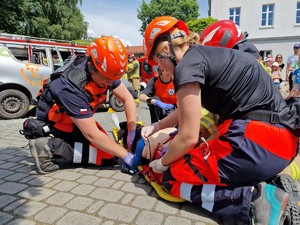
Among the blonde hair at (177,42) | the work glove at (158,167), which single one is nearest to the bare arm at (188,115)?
the work glove at (158,167)

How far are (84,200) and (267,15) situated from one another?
2445 cm

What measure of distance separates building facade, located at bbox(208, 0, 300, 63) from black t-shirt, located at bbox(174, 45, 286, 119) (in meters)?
22.0

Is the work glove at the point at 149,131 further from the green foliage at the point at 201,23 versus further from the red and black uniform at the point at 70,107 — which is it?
the green foliage at the point at 201,23

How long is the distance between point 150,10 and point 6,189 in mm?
38677

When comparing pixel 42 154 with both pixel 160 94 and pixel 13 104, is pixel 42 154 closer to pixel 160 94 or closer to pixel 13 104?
pixel 160 94

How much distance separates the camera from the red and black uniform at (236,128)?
166 cm

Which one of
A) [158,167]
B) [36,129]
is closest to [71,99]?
[36,129]

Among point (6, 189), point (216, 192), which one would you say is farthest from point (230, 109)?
point (6, 189)

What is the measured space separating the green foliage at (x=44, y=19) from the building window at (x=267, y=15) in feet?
56.1

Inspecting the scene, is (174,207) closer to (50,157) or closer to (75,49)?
(50,157)

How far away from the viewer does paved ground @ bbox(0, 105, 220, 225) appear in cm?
186

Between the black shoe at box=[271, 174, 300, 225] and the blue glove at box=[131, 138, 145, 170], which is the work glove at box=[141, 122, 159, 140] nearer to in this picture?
the blue glove at box=[131, 138, 145, 170]

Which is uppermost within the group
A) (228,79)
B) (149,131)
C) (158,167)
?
(228,79)

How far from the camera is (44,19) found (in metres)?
21.8
